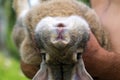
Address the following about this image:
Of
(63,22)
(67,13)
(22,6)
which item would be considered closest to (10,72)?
(22,6)

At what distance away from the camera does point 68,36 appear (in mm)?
2381

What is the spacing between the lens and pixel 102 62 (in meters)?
3.02

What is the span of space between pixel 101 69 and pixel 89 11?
0.29 metres

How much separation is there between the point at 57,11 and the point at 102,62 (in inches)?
13.5

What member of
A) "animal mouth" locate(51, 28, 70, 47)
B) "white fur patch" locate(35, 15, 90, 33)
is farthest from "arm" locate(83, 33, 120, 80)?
"animal mouth" locate(51, 28, 70, 47)

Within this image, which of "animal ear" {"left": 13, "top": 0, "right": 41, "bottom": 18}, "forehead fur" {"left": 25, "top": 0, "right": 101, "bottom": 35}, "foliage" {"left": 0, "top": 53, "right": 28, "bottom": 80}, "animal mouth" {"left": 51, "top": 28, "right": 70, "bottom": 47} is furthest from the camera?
"foliage" {"left": 0, "top": 53, "right": 28, "bottom": 80}

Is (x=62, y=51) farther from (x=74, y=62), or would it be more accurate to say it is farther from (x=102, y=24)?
(x=102, y=24)

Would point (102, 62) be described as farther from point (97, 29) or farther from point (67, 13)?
point (67, 13)

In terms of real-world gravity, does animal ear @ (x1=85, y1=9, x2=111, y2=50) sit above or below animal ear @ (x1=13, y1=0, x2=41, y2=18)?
below

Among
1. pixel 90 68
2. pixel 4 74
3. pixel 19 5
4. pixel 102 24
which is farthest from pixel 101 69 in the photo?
pixel 4 74

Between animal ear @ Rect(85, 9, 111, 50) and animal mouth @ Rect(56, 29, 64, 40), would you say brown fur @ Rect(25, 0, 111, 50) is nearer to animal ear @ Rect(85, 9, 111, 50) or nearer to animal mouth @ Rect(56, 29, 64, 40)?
animal ear @ Rect(85, 9, 111, 50)

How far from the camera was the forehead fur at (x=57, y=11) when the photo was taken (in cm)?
294

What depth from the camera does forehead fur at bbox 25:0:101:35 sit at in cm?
294

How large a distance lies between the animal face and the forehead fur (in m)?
0.43
